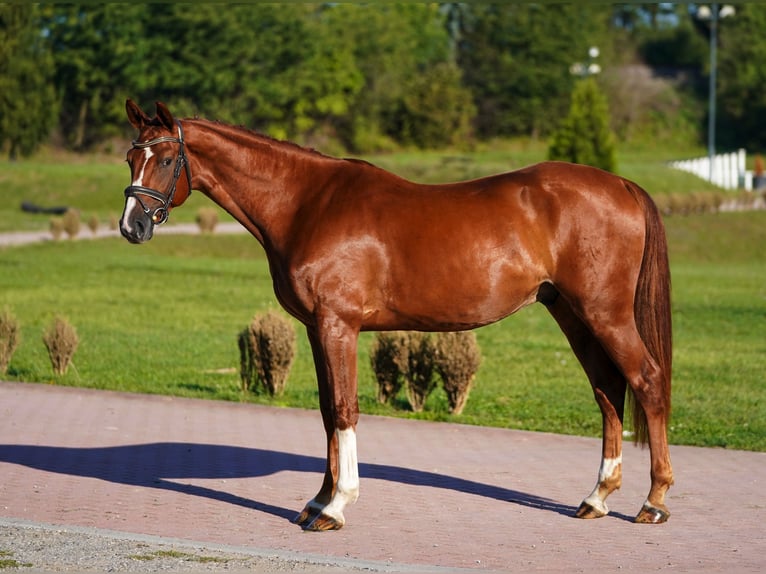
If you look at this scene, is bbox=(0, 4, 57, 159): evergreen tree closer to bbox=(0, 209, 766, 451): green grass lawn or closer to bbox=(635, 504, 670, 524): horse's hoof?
bbox=(0, 209, 766, 451): green grass lawn

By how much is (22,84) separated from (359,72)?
889 inches

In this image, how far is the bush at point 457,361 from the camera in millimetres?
12031

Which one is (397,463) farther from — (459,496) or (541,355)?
(541,355)

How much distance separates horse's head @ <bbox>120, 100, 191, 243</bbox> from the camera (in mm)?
7344

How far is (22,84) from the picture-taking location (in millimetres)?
49938

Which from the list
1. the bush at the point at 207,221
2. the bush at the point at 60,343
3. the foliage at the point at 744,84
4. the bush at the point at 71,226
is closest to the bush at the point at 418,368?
the bush at the point at 60,343

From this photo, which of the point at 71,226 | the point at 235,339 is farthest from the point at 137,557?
the point at 71,226

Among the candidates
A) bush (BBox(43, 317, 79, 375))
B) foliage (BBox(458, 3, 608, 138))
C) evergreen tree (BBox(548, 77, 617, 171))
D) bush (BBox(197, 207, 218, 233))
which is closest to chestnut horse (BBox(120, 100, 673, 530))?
bush (BBox(43, 317, 79, 375))

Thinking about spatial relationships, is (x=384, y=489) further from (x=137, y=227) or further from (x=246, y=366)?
(x=246, y=366)

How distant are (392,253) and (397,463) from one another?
2570 millimetres

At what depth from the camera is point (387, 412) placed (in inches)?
480

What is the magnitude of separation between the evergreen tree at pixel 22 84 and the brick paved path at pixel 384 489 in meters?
39.8

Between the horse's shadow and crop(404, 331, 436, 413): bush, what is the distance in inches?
105

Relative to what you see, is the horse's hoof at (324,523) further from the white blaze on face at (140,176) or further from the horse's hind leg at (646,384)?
the white blaze on face at (140,176)
